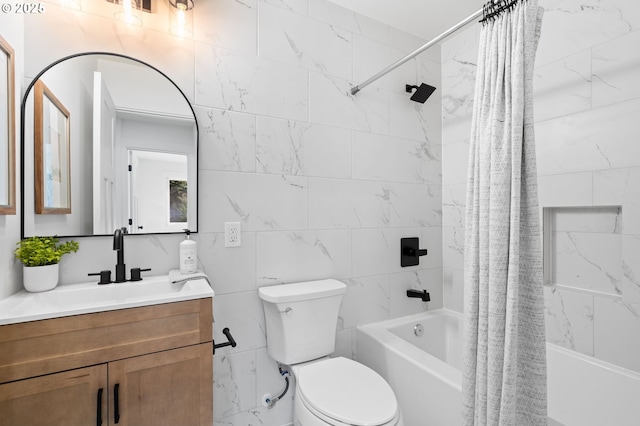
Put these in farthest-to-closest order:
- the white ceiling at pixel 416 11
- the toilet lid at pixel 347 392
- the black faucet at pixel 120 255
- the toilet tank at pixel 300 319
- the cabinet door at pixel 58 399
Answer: the white ceiling at pixel 416 11 < the toilet tank at pixel 300 319 < the black faucet at pixel 120 255 < the toilet lid at pixel 347 392 < the cabinet door at pixel 58 399

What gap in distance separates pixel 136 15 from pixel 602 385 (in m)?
2.77

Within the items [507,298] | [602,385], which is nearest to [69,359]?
[507,298]

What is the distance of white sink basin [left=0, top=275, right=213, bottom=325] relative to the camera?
0.94 meters

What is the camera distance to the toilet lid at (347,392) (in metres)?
1.14

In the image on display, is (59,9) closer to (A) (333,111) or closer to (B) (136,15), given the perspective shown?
(B) (136,15)

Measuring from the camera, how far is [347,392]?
4.24 ft

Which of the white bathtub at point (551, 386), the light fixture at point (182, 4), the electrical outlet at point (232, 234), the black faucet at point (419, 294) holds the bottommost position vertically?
the white bathtub at point (551, 386)

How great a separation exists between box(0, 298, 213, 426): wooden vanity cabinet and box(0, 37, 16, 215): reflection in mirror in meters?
0.49

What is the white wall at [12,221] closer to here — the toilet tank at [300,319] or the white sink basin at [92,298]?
the white sink basin at [92,298]

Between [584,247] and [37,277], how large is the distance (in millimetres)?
2493

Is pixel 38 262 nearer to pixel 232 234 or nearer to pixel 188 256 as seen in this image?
pixel 188 256

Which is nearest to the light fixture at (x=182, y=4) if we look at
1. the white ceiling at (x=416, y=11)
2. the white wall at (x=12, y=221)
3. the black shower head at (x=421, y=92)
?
the white wall at (x=12, y=221)

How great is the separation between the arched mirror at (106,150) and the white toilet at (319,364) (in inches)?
24.7

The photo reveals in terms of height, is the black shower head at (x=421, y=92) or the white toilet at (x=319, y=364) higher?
the black shower head at (x=421, y=92)
